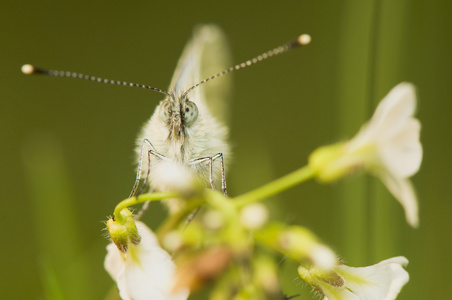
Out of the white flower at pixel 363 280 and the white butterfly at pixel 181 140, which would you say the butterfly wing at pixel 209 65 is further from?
the white flower at pixel 363 280

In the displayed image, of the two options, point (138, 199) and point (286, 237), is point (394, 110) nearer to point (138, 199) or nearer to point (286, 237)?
point (286, 237)

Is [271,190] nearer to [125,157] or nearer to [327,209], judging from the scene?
[327,209]

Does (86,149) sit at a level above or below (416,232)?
above

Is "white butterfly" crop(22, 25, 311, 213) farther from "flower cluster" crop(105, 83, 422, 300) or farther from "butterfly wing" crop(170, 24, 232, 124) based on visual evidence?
"flower cluster" crop(105, 83, 422, 300)

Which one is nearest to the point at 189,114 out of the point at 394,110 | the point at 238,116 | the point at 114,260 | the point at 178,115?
the point at 178,115

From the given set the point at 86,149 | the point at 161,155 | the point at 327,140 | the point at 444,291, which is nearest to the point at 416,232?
the point at 444,291

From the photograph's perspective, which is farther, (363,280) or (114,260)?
(114,260)

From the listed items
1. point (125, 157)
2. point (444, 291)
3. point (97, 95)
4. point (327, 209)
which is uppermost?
point (97, 95)
